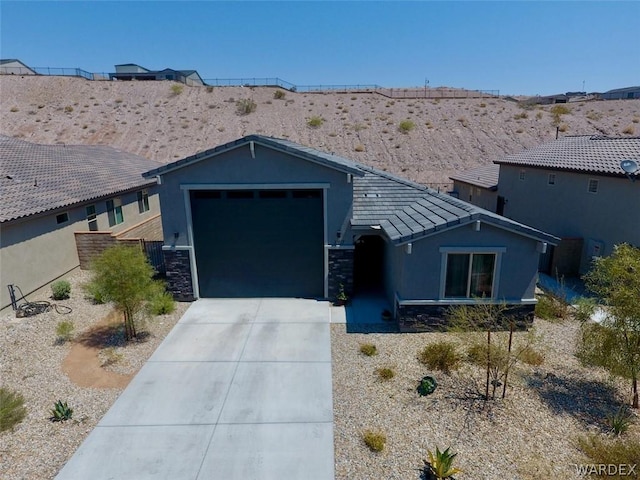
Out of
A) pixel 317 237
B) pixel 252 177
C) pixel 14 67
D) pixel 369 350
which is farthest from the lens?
pixel 14 67

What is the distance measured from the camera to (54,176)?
17.7 metres

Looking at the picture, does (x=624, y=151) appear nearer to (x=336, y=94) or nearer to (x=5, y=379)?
(x=5, y=379)

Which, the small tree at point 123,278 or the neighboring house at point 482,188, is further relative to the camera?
the neighboring house at point 482,188

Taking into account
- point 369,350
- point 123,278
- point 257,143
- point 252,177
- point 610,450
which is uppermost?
point 257,143

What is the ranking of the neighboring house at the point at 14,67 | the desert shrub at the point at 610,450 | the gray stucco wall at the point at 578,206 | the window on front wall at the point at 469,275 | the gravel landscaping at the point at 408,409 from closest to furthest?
1. the desert shrub at the point at 610,450
2. the gravel landscaping at the point at 408,409
3. the window on front wall at the point at 469,275
4. the gray stucco wall at the point at 578,206
5. the neighboring house at the point at 14,67

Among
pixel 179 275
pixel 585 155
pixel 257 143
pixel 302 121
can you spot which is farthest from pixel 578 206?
pixel 302 121

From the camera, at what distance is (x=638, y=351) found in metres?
7.39

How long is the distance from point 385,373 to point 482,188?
19.0 m

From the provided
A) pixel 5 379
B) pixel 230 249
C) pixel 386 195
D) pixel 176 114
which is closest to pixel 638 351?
pixel 386 195

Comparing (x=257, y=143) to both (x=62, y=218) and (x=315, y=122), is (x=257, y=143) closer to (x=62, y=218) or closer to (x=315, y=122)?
(x=62, y=218)

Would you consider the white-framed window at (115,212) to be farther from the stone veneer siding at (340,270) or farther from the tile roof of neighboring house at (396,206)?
the stone veneer siding at (340,270)

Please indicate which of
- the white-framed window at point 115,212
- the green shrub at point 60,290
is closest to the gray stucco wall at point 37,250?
the green shrub at point 60,290

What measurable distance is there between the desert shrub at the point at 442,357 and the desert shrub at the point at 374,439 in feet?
9.01

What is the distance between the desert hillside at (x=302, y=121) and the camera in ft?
149
